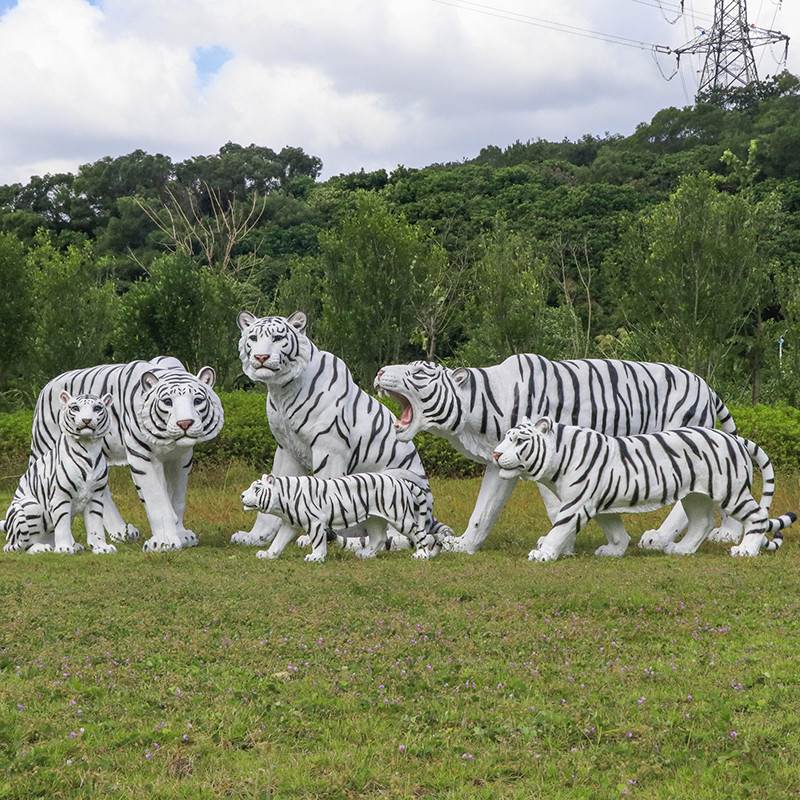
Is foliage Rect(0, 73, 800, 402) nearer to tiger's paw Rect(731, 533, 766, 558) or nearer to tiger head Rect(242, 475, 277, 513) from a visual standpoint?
tiger's paw Rect(731, 533, 766, 558)

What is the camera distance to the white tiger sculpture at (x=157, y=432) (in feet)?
29.6

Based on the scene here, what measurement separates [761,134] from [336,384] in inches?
1057

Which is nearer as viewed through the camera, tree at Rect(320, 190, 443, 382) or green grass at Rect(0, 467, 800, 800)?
green grass at Rect(0, 467, 800, 800)

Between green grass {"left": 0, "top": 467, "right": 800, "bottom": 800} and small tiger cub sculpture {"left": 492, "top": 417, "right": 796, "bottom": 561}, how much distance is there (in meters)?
0.49

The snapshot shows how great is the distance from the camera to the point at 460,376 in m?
9.12

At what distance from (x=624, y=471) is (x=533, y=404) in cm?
112

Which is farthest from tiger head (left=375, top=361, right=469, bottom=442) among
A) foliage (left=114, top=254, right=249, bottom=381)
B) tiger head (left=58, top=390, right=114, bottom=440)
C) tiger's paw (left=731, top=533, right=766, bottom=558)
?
foliage (left=114, top=254, right=249, bottom=381)

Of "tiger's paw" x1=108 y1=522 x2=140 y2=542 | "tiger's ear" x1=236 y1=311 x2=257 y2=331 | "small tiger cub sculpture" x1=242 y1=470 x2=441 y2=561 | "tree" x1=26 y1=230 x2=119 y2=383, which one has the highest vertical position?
"tree" x1=26 y1=230 x2=119 y2=383

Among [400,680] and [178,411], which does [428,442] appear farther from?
[400,680]

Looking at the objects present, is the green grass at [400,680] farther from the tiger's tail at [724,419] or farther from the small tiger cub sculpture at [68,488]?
the tiger's tail at [724,419]

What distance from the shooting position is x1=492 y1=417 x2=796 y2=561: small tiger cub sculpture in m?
8.34

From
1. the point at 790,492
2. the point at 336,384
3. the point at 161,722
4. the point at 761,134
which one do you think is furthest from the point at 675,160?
the point at 161,722

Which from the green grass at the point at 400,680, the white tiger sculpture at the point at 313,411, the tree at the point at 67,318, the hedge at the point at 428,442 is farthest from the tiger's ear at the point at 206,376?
the tree at the point at 67,318

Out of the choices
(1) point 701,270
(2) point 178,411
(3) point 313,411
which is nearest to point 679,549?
(3) point 313,411
